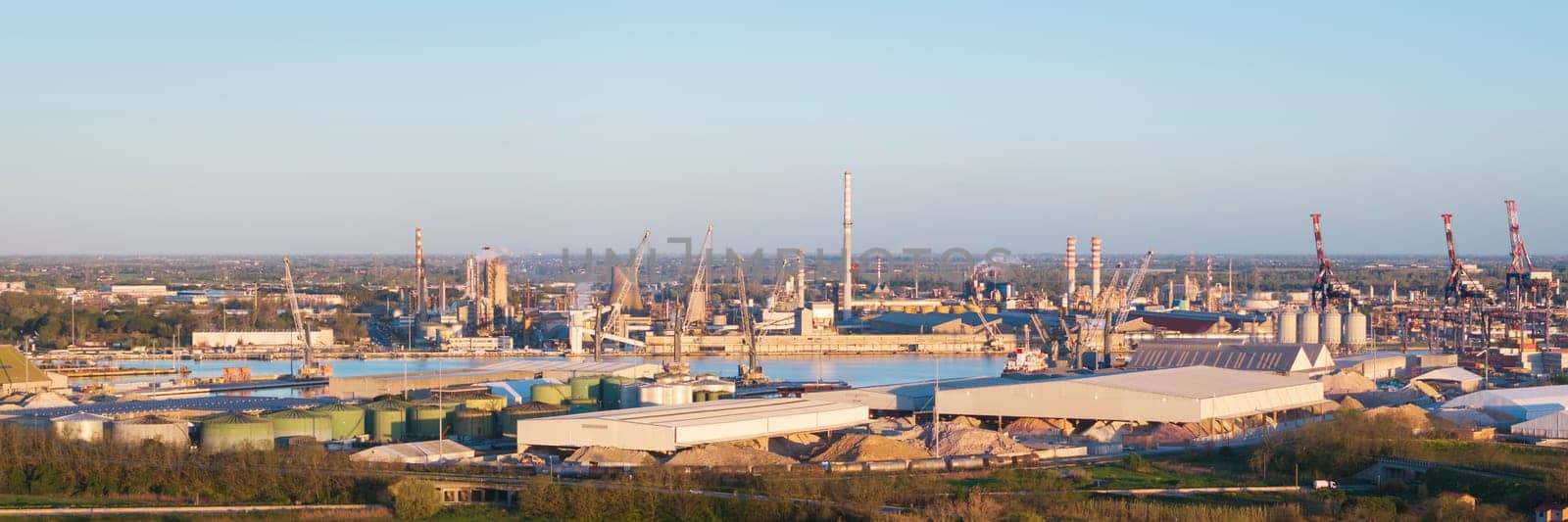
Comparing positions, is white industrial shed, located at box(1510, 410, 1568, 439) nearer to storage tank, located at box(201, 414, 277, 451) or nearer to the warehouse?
the warehouse

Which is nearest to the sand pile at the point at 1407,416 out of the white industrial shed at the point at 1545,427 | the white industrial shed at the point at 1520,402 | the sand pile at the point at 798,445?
the white industrial shed at the point at 1545,427

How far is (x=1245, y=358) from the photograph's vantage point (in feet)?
59.3

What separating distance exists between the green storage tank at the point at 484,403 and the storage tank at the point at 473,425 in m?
0.47

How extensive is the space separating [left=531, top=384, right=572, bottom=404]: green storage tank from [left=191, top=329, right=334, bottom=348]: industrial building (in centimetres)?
1114

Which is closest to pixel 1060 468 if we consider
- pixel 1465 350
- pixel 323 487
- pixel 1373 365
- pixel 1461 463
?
pixel 1461 463

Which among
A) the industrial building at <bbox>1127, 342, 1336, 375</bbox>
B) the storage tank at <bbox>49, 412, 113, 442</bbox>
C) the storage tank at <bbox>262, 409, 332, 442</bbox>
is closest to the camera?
the storage tank at <bbox>49, 412, 113, 442</bbox>

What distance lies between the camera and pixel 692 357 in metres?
24.6

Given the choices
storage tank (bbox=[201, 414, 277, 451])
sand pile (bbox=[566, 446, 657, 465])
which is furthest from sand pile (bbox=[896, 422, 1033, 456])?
storage tank (bbox=[201, 414, 277, 451])

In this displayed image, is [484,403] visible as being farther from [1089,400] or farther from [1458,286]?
[1458,286]

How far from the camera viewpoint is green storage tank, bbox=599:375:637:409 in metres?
14.2

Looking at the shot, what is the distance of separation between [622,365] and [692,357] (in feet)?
22.2

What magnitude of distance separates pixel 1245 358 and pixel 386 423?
9.36 meters

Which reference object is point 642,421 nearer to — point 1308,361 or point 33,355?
point 1308,361

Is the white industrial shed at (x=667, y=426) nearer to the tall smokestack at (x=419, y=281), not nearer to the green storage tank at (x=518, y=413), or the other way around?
the green storage tank at (x=518, y=413)
